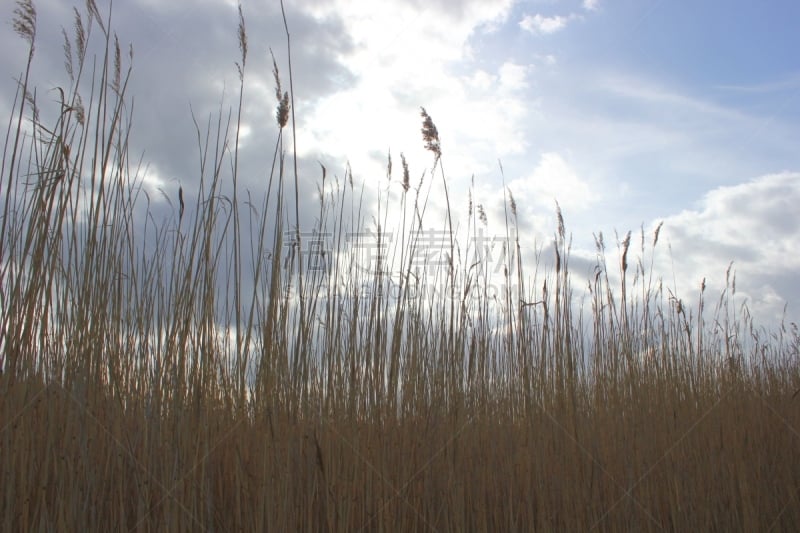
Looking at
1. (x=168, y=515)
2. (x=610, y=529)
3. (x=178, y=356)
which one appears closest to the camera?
(x=168, y=515)

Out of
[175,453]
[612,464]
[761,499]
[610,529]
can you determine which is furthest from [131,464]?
[761,499]

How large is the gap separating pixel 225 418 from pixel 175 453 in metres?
0.43

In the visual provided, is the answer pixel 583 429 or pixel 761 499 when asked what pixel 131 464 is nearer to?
pixel 583 429

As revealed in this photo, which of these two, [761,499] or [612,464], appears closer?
[612,464]

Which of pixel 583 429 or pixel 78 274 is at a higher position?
pixel 78 274

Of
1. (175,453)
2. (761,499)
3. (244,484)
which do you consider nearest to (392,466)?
(244,484)

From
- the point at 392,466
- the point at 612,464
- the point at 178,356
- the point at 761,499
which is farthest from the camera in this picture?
the point at 761,499

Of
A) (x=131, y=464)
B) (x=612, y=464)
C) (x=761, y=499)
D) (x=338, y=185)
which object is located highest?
(x=338, y=185)

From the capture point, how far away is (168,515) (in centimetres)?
127

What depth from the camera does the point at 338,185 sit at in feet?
6.45

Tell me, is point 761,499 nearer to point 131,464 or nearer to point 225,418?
point 225,418

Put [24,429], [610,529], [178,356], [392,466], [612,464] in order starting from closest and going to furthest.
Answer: [24,429] → [178,356] → [392,466] → [610,529] → [612,464]

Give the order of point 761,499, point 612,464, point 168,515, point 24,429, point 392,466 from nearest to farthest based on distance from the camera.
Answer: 1. point 168,515
2. point 24,429
3. point 392,466
4. point 612,464
5. point 761,499

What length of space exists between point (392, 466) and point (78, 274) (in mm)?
1100
